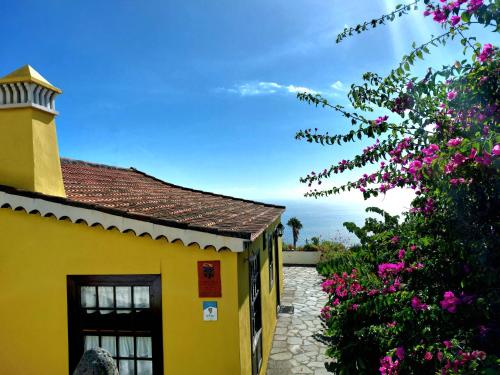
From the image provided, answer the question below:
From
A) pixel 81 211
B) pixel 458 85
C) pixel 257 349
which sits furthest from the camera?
pixel 257 349

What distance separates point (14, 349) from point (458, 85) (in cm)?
725

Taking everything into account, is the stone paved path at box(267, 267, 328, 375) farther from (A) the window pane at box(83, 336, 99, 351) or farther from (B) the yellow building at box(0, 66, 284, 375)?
(A) the window pane at box(83, 336, 99, 351)

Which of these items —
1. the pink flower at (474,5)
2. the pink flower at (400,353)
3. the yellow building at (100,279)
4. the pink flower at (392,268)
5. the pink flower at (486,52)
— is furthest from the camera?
the yellow building at (100,279)

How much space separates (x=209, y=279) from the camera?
555cm

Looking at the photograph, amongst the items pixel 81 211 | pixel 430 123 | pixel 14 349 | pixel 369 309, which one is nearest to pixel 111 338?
pixel 14 349

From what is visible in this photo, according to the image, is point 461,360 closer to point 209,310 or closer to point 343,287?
point 343,287

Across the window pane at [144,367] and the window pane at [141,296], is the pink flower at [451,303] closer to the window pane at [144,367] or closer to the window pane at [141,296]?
the window pane at [141,296]

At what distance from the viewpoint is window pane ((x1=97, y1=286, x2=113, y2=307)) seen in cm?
590

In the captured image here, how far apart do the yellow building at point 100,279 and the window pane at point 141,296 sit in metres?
0.02

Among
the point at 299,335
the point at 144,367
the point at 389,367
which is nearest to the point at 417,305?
the point at 389,367

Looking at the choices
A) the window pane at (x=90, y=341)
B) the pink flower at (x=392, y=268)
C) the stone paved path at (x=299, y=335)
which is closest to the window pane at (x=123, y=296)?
the window pane at (x=90, y=341)

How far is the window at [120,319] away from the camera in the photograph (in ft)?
18.9

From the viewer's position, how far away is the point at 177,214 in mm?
6594

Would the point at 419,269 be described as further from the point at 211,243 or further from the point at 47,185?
the point at 47,185
